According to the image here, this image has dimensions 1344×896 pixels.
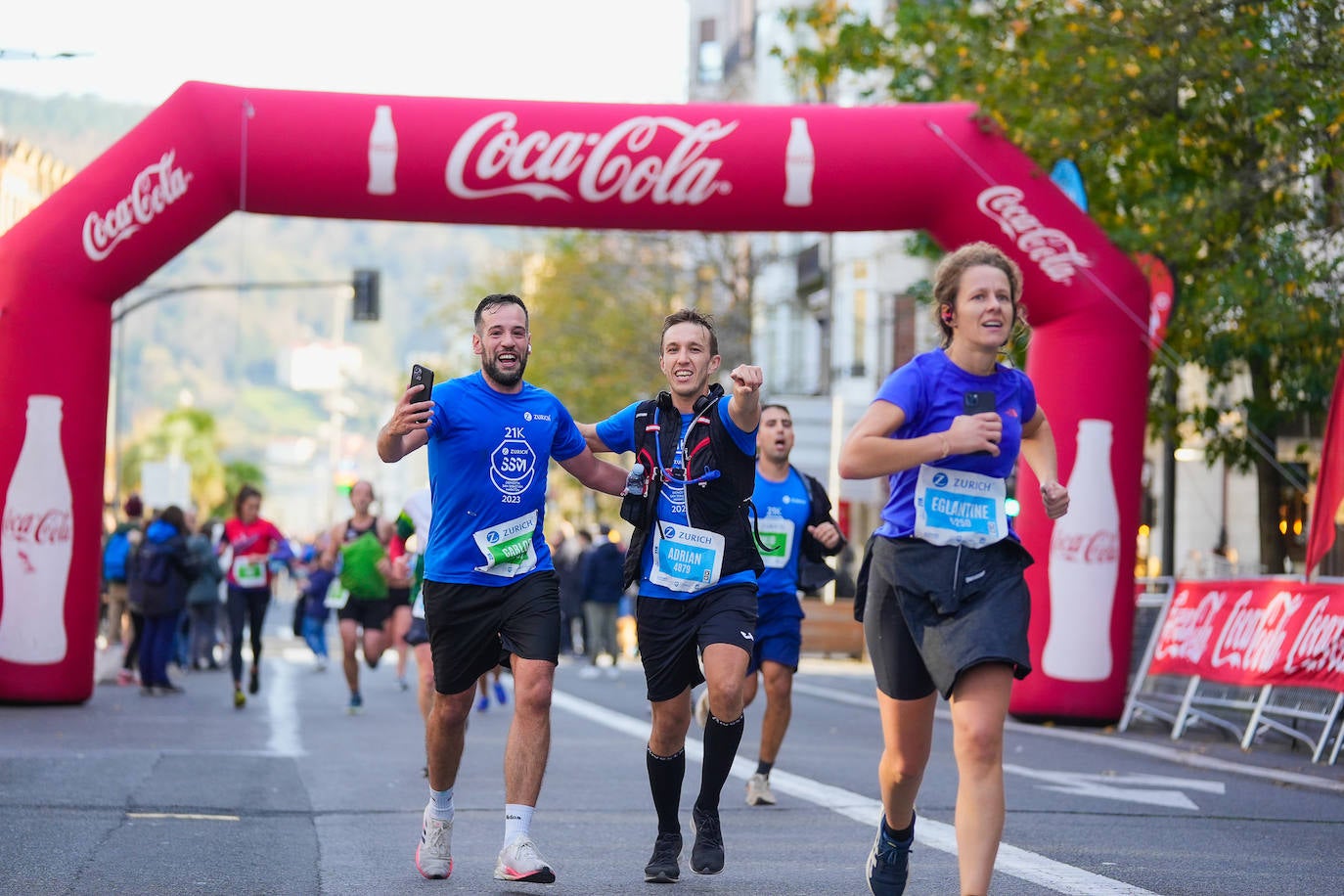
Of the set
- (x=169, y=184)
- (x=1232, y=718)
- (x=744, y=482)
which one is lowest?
(x=1232, y=718)

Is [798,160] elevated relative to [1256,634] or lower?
elevated

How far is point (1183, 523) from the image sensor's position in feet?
103

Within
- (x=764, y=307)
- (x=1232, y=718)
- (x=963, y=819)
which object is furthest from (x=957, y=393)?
(x=764, y=307)

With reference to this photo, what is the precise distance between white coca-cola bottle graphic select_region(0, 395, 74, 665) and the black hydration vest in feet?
28.8

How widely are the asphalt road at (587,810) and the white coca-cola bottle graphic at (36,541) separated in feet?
1.92

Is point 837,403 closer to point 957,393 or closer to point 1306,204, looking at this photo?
point 1306,204

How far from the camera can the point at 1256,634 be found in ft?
47.2

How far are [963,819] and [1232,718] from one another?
11.1 metres

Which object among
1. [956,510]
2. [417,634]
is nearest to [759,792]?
[417,634]

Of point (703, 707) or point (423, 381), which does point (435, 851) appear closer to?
point (423, 381)

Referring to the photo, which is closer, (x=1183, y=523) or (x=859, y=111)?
(x=859, y=111)

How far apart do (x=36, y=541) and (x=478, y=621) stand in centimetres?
872

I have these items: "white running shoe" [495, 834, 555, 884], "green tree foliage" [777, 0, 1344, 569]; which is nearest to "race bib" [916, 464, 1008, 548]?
"white running shoe" [495, 834, 555, 884]

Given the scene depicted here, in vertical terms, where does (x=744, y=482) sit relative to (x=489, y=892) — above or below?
above
